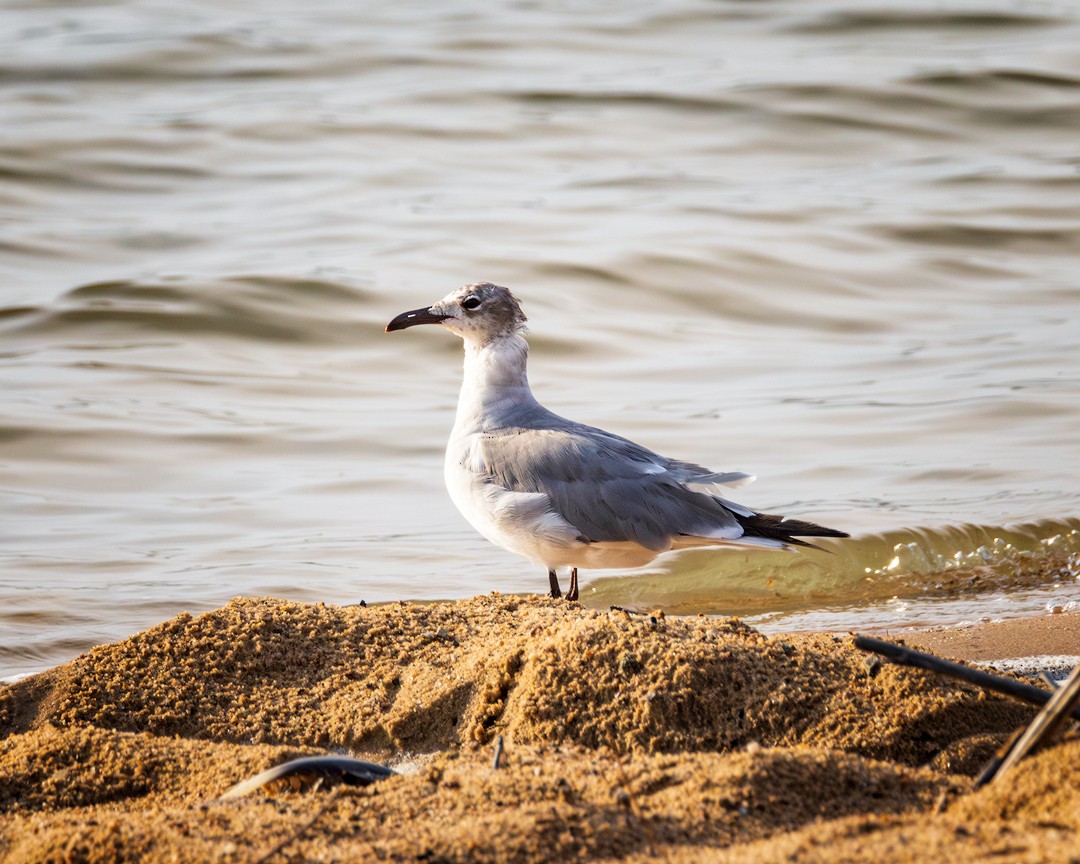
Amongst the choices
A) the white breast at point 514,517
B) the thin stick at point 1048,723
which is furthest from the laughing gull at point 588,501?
the thin stick at point 1048,723

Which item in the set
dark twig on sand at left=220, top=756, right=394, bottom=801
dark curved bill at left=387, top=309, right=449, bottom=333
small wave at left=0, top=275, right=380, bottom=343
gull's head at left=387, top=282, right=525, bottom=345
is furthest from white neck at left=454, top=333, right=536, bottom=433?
small wave at left=0, top=275, right=380, bottom=343

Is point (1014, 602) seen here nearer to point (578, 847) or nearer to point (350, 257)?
point (578, 847)

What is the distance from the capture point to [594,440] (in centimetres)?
496

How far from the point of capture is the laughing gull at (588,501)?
4.74 m

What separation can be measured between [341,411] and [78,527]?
2.57 metres

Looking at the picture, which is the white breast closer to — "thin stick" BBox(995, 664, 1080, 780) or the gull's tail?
the gull's tail

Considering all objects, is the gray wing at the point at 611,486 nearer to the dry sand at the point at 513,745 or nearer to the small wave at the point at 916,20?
the dry sand at the point at 513,745

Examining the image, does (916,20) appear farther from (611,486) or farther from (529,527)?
(529,527)

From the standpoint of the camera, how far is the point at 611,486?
481cm

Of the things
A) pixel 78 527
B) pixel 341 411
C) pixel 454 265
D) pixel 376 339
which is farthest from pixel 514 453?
pixel 454 265

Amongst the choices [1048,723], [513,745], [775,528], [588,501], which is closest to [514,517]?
[588,501]

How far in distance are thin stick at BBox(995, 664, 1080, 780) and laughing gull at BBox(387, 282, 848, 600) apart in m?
2.03

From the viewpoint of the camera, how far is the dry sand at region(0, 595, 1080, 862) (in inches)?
98.6

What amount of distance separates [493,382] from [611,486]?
2.56 ft
